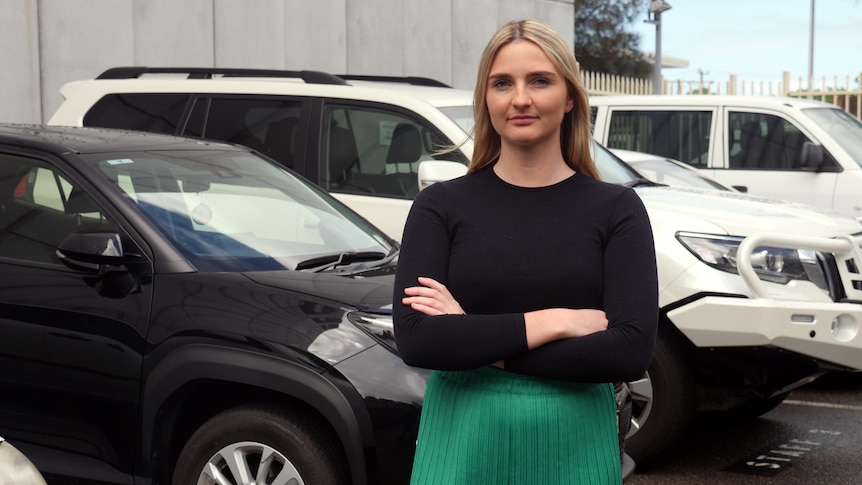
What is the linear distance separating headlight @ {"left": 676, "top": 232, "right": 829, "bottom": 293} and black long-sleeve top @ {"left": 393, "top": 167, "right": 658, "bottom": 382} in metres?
3.28

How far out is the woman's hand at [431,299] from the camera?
240 cm

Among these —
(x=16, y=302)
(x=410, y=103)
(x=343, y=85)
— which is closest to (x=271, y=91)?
(x=343, y=85)

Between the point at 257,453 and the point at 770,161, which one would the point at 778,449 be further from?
the point at 770,161

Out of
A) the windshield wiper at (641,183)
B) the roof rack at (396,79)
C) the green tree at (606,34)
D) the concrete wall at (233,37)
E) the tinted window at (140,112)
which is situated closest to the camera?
the windshield wiper at (641,183)

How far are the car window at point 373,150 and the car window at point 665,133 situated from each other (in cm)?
391

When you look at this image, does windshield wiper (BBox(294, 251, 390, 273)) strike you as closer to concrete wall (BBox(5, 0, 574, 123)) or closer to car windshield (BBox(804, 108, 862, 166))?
car windshield (BBox(804, 108, 862, 166))

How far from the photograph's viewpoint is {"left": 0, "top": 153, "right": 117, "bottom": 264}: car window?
14.6 feet

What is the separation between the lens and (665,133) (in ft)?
33.5

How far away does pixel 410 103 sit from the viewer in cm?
670

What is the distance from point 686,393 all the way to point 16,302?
295 cm

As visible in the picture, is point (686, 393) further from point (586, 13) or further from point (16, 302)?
point (586, 13)

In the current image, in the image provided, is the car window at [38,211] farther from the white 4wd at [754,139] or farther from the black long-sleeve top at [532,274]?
the white 4wd at [754,139]

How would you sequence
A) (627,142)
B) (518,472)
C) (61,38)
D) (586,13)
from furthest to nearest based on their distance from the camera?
(586,13)
(61,38)
(627,142)
(518,472)

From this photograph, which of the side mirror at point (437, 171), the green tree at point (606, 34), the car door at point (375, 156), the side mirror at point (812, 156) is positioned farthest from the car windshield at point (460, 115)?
the green tree at point (606, 34)
